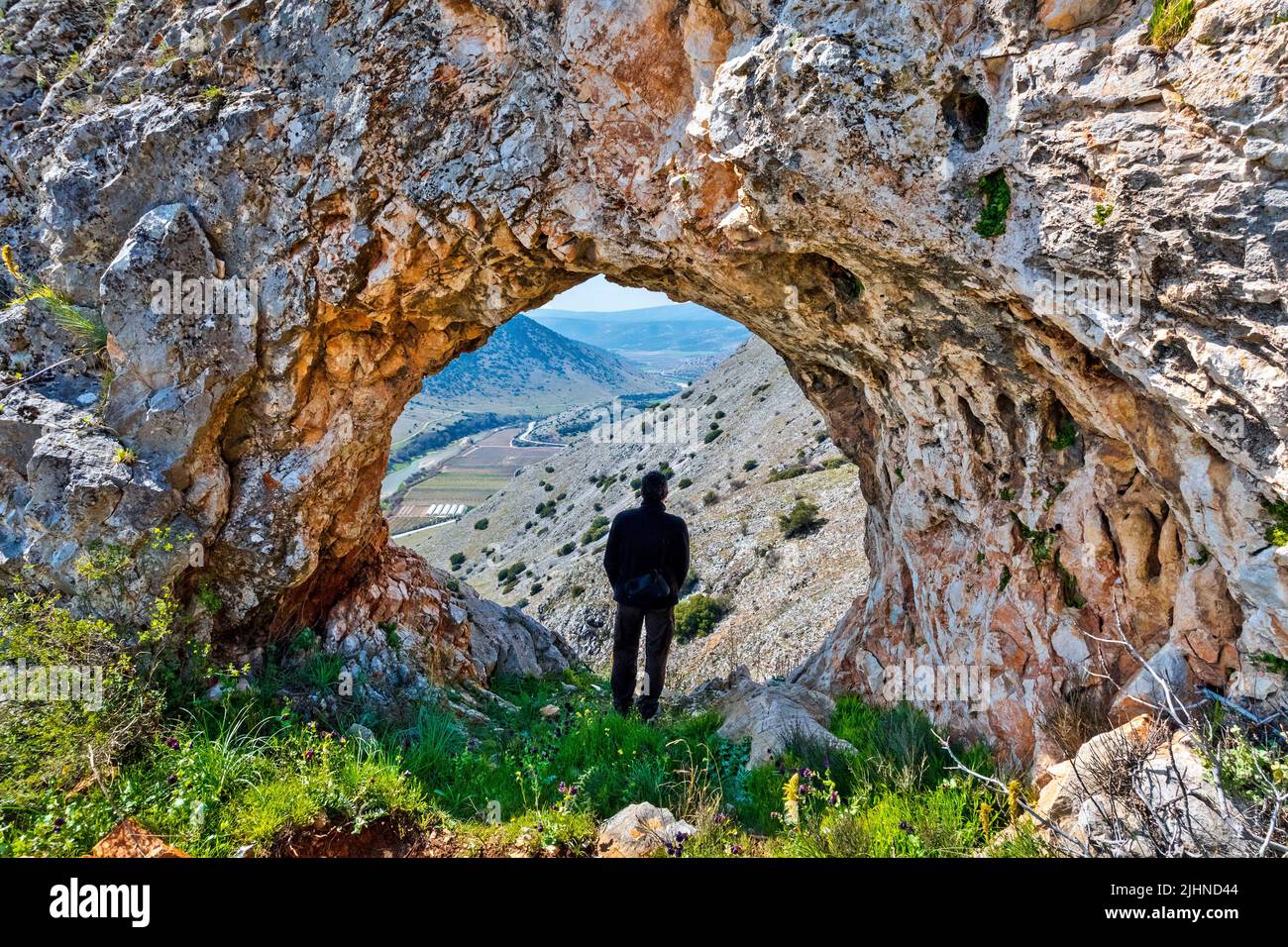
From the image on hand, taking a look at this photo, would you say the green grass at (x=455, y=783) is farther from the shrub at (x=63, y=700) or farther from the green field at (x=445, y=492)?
the green field at (x=445, y=492)

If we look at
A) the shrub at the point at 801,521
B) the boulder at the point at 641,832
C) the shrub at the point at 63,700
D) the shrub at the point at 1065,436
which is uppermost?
the shrub at the point at 1065,436

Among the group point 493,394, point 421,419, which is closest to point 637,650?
point 421,419

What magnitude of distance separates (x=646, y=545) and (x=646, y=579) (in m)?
0.38

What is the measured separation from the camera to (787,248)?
5941 millimetres

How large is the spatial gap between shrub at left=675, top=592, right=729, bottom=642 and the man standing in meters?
14.2

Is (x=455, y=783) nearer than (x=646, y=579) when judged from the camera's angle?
Yes

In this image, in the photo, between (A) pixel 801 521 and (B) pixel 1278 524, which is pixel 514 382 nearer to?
(A) pixel 801 521

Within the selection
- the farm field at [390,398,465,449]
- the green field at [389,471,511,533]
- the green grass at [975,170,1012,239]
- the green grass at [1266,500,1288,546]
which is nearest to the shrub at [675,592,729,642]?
the green grass at [975,170,1012,239]

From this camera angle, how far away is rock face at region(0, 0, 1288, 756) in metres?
4.09

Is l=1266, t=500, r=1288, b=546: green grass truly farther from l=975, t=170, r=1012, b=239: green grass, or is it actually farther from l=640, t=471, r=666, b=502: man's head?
l=640, t=471, r=666, b=502: man's head

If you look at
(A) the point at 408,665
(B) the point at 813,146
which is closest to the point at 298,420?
(A) the point at 408,665

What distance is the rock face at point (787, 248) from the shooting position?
4086 millimetres

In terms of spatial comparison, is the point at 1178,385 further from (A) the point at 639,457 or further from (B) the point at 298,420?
(A) the point at 639,457

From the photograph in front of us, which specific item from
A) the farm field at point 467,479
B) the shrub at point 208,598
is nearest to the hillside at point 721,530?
the shrub at point 208,598
